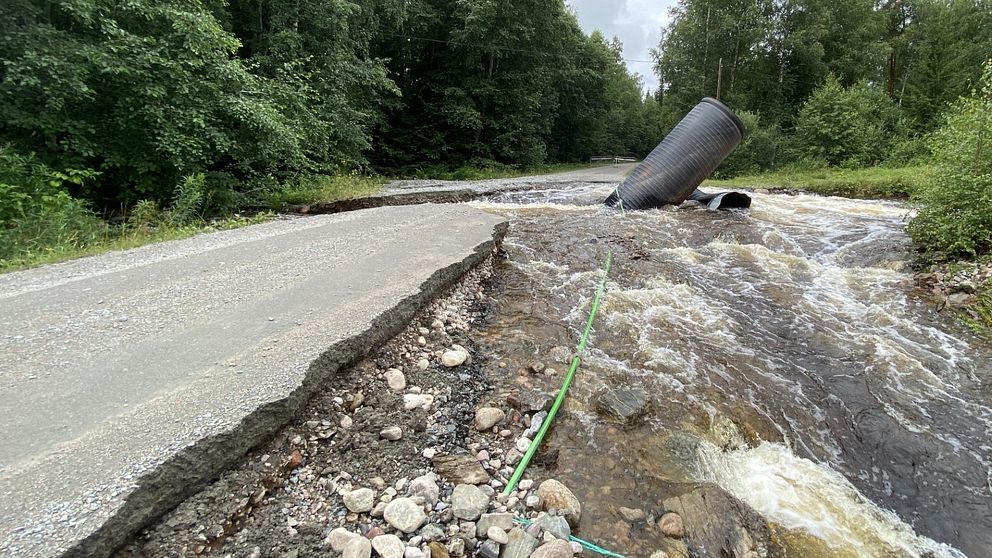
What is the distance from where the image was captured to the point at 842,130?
17438mm

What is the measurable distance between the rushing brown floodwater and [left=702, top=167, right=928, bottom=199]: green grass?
7.01 meters

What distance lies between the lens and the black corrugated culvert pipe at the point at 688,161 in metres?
8.62

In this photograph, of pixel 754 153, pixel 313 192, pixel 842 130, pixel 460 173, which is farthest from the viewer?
pixel 754 153

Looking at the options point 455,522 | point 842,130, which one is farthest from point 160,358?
point 842,130

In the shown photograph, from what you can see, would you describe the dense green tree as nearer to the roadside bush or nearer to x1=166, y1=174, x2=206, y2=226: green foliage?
x1=166, y1=174, x2=206, y2=226: green foliage

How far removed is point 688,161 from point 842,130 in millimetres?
13551

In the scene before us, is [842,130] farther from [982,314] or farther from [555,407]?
[555,407]

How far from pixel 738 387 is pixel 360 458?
2473 millimetres

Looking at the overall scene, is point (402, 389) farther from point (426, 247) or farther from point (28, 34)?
point (28, 34)

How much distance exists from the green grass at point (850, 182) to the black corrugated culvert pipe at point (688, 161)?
4254mm

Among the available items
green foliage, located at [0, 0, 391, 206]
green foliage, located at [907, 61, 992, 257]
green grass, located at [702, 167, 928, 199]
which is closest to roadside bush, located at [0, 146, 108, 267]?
green foliage, located at [0, 0, 391, 206]

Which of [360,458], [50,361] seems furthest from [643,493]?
[50,361]

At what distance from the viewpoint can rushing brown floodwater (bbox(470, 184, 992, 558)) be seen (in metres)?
2.15

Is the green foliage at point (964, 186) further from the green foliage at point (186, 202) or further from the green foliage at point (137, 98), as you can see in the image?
the green foliage at point (186, 202)
